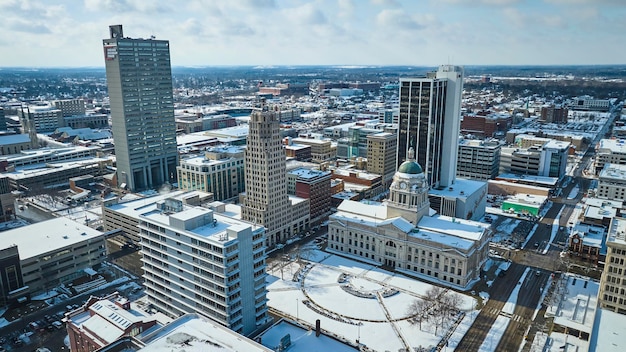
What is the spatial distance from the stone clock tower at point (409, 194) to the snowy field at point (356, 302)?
17.7 metres

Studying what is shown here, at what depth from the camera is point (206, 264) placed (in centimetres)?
7812

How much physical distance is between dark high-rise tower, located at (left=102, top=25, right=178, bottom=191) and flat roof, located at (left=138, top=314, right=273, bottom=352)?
12964 centimetres

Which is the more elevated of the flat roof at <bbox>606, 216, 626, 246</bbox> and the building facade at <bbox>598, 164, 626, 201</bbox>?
the flat roof at <bbox>606, 216, 626, 246</bbox>

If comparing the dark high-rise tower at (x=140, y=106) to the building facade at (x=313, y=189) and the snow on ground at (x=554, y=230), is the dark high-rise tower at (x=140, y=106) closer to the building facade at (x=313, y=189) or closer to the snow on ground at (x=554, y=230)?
the building facade at (x=313, y=189)

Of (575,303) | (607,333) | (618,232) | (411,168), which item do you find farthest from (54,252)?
(618,232)

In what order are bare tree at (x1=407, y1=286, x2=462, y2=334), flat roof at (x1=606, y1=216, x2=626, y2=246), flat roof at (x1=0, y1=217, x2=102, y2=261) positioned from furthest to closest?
flat roof at (x1=0, y1=217, x2=102, y2=261) < bare tree at (x1=407, y1=286, x2=462, y2=334) < flat roof at (x1=606, y1=216, x2=626, y2=246)

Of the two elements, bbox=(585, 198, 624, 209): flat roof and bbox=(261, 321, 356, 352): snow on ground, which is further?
bbox=(585, 198, 624, 209): flat roof

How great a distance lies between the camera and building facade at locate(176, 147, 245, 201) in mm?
159625

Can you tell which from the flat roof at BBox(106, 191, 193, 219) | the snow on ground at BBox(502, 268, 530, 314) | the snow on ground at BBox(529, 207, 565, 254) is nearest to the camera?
the snow on ground at BBox(502, 268, 530, 314)

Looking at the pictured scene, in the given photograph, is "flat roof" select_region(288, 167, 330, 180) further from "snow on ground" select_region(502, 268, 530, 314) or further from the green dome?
"snow on ground" select_region(502, 268, 530, 314)

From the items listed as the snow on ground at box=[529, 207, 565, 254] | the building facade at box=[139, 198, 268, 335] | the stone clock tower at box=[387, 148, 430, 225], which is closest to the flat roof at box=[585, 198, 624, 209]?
the snow on ground at box=[529, 207, 565, 254]

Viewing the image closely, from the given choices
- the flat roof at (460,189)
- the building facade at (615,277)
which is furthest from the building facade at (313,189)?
the building facade at (615,277)

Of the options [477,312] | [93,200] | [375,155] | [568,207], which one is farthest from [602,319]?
[93,200]

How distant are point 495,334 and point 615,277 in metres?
26.3
